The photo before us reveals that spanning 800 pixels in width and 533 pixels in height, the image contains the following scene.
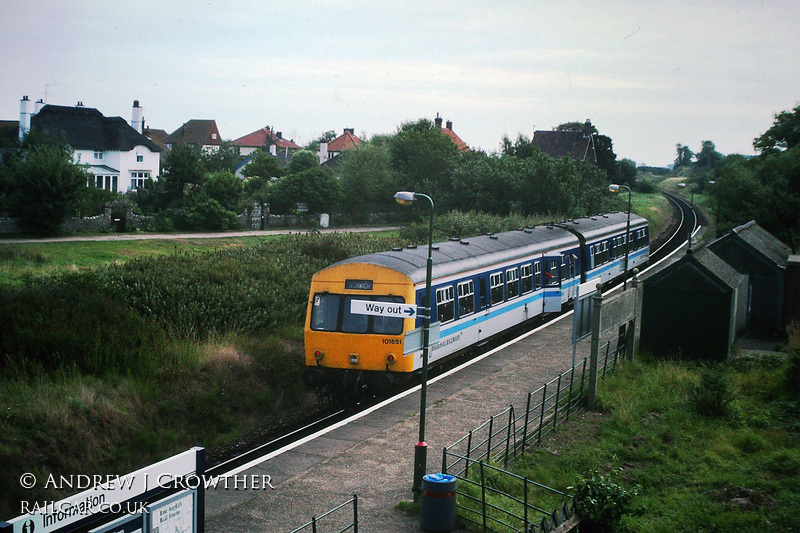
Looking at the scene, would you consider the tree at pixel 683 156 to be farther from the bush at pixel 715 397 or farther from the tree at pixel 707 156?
the bush at pixel 715 397

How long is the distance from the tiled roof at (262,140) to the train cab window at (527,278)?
289 ft

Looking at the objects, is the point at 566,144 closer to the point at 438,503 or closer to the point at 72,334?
the point at 72,334

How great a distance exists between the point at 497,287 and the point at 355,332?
5.95 m

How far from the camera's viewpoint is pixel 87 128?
50781 millimetres

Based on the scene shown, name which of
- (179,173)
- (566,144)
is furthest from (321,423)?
(566,144)

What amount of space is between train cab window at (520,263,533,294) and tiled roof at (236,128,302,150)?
289ft

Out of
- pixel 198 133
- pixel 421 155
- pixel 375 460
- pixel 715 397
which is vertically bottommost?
pixel 375 460

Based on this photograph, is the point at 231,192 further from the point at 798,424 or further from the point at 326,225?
the point at 798,424

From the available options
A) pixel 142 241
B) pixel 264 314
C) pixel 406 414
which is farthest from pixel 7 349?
pixel 142 241

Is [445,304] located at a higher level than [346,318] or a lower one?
higher

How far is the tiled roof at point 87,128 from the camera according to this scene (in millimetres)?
47469

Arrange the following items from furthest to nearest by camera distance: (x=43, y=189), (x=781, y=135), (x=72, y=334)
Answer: (x=781, y=135), (x=43, y=189), (x=72, y=334)

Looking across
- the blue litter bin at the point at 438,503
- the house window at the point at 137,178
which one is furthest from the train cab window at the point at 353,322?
the house window at the point at 137,178

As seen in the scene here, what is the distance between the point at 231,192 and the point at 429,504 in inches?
1425
